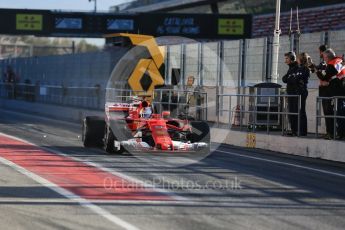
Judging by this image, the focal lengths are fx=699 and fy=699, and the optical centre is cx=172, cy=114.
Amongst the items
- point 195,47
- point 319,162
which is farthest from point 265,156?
point 195,47

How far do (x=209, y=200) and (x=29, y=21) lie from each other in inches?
1455

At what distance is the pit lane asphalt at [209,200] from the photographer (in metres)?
7.76

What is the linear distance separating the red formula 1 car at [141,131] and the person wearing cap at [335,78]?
2745 millimetres

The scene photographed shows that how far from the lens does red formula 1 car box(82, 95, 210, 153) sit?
44.6 feet

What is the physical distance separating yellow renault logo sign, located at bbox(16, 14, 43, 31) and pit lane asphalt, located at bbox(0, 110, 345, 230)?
104ft

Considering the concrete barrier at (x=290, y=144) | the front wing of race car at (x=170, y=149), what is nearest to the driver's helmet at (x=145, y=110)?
the front wing of race car at (x=170, y=149)

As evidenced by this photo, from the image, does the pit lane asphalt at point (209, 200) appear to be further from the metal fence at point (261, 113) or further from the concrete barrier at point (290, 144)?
the metal fence at point (261, 113)

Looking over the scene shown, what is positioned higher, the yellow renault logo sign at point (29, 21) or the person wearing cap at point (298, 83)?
the yellow renault logo sign at point (29, 21)

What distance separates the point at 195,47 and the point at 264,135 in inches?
385

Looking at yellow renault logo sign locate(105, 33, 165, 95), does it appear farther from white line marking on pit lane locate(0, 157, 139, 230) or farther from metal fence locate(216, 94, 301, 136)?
white line marking on pit lane locate(0, 157, 139, 230)

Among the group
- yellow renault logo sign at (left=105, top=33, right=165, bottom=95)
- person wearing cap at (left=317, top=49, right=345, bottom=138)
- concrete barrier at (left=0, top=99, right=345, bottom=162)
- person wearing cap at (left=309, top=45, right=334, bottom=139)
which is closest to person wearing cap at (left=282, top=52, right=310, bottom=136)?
concrete barrier at (left=0, top=99, right=345, bottom=162)

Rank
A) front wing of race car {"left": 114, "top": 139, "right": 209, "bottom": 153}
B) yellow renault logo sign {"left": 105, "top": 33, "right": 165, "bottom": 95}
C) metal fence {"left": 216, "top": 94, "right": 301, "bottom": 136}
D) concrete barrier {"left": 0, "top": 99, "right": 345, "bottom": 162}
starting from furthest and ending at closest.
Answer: yellow renault logo sign {"left": 105, "top": 33, "right": 165, "bottom": 95} → metal fence {"left": 216, "top": 94, "right": 301, "bottom": 136} → concrete barrier {"left": 0, "top": 99, "right": 345, "bottom": 162} → front wing of race car {"left": 114, "top": 139, "right": 209, "bottom": 153}

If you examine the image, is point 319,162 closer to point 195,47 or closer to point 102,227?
point 102,227

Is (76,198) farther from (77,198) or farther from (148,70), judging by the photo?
(148,70)
